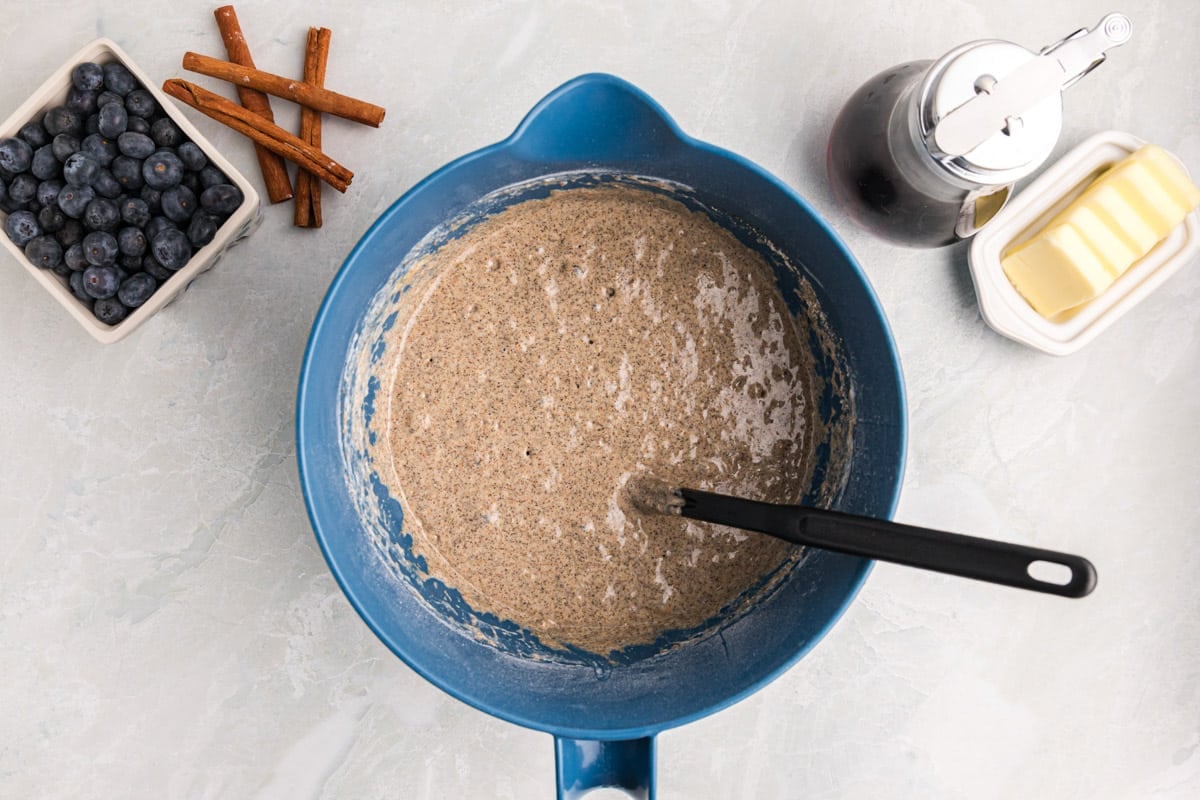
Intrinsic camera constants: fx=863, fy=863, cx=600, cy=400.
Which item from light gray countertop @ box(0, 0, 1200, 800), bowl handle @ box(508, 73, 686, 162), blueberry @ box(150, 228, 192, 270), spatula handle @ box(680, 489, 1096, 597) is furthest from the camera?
light gray countertop @ box(0, 0, 1200, 800)

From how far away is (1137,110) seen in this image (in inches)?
49.4

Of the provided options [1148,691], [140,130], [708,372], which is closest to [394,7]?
[140,130]

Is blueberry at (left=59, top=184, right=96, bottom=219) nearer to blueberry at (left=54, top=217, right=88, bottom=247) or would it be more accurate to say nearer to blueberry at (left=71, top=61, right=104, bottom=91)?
blueberry at (left=54, top=217, right=88, bottom=247)

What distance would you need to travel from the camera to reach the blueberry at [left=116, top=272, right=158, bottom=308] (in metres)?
1.08

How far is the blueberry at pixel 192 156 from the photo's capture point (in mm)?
1088

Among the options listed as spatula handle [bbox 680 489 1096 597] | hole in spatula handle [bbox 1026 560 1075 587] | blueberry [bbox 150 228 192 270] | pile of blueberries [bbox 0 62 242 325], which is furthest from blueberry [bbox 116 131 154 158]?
hole in spatula handle [bbox 1026 560 1075 587]

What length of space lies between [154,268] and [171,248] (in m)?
0.05

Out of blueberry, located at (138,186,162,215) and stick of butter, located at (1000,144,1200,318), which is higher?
stick of butter, located at (1000,144,1200,318)

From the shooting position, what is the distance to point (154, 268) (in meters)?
1.10

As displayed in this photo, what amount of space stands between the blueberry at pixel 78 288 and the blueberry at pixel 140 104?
22 cm

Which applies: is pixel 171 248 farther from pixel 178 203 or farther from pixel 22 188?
pixel 22 188

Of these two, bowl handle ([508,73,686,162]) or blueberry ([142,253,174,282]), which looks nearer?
bowl handle ([508,73,686,162])

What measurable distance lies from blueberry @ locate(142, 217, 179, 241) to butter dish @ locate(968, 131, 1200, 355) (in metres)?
1.07

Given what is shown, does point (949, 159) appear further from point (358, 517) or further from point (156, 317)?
point (156, 317)
